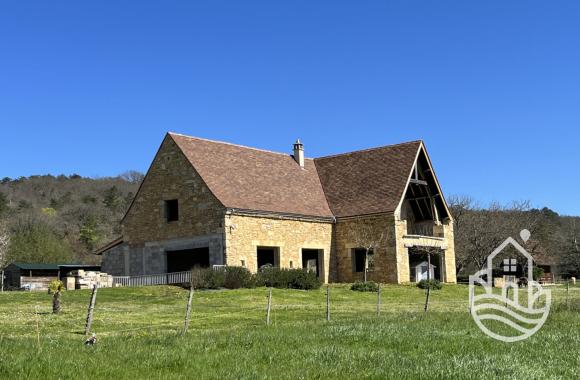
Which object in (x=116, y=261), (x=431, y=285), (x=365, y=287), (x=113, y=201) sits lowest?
(x=431, y=285)

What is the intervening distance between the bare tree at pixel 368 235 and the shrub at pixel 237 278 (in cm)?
904

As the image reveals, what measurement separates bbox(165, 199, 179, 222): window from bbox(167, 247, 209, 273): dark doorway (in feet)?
6.41

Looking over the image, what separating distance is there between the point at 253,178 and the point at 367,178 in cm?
799

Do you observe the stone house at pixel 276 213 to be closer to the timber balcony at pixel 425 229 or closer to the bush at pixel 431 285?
the timber balcony at pixel 425 229

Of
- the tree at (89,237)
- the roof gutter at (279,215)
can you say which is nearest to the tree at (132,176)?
the tree at (89,237)

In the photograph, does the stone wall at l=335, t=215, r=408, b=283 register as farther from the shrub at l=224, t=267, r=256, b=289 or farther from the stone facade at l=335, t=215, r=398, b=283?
the shrub at l=224, t=267, r=256, b=289

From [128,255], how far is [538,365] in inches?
1334

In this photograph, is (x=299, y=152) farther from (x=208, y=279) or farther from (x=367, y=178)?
(x=208, y=279)

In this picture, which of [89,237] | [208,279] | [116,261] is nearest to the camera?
[208,279]

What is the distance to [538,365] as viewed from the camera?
12484 millimetres

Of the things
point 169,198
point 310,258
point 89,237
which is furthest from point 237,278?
point 89,237

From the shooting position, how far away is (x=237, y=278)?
35875 mm

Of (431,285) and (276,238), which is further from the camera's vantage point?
(431,285)

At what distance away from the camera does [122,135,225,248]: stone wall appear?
1544 inches
